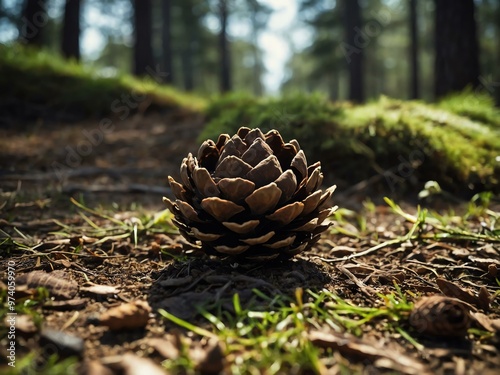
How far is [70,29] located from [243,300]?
9.48 m

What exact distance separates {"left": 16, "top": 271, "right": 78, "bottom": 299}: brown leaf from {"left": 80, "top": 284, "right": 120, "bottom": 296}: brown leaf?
0.04m

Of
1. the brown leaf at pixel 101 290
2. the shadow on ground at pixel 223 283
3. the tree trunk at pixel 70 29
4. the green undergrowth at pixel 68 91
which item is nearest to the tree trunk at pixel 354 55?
the green undergrowth at pixel 68 91

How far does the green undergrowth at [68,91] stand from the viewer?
5.48 m

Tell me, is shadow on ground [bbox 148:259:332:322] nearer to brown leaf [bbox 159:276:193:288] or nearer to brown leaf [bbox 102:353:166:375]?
brown leaf [bbox 159:276:193:288]

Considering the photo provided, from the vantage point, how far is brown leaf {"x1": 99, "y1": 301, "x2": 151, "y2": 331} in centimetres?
112

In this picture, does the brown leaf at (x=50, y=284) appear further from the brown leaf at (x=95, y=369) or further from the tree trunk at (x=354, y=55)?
the tree trunk at (x=354, y=55)

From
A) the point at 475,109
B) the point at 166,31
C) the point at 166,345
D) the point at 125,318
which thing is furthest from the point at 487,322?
the point at 166,31

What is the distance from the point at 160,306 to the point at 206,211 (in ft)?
1.32

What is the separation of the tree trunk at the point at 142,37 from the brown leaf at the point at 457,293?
334 inches

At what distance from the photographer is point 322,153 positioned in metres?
3.38

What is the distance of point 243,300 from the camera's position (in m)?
1.32

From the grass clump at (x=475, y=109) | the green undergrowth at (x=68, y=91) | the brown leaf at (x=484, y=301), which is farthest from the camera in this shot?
the green undergrowth at (x=68, y=91)

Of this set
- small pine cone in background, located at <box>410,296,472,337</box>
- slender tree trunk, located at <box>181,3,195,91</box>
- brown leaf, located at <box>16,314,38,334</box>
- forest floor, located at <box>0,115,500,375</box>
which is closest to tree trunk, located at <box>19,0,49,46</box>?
forest floor, located at <box>0,115,500,375</box>

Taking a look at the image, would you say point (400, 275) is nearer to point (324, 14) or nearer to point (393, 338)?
point (393, 338)
